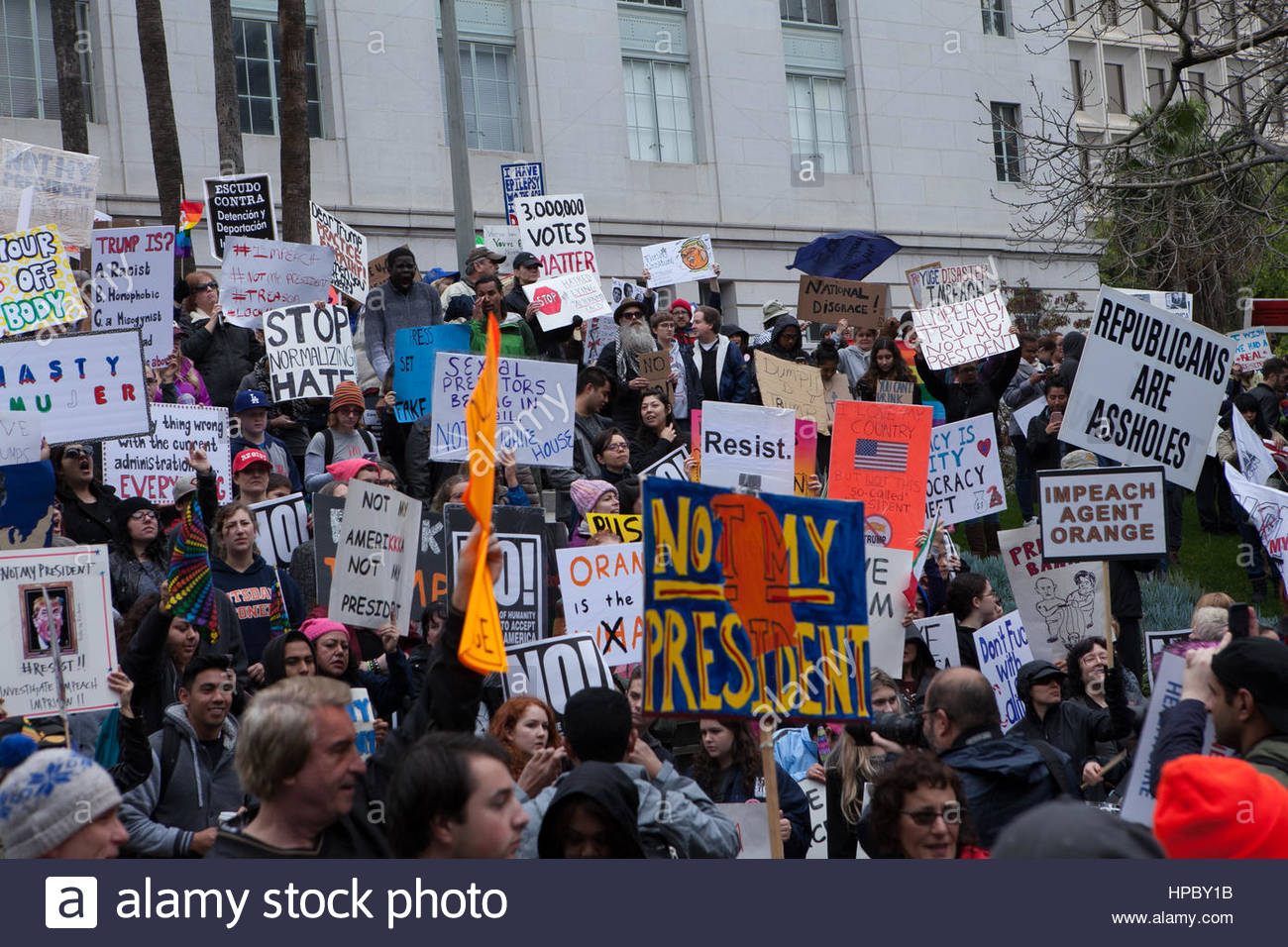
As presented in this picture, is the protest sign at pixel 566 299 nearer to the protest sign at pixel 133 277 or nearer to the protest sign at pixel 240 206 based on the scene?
the protest sign at pixel 240 206

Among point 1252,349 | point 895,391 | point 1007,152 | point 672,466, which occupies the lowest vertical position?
point 672,466

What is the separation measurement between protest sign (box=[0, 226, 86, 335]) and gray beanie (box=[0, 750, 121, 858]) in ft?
29.5

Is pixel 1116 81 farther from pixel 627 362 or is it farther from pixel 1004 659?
pixel 1004 659

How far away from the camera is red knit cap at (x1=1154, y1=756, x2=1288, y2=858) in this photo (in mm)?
3588

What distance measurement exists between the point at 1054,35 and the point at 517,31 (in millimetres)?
12889

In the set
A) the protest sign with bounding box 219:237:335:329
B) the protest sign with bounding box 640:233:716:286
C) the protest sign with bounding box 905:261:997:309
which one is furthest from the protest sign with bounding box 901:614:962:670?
the protest sign with bounding box 640:233:716:286

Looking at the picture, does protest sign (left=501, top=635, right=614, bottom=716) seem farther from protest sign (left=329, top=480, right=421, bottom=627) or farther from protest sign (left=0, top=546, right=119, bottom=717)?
protest sign (left=0, top=546, right=119, bottom=717)

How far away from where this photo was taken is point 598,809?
4.57m

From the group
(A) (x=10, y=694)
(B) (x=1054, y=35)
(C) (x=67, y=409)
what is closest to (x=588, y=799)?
(A) (x=10, y=694)

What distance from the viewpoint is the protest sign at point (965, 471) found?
39.3ft

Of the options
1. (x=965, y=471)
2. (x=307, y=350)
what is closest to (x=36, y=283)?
(x=307, y=350)

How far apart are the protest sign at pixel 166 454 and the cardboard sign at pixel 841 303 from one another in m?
8.11

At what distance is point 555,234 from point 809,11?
20.1 metres

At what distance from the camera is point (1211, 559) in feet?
54.1
